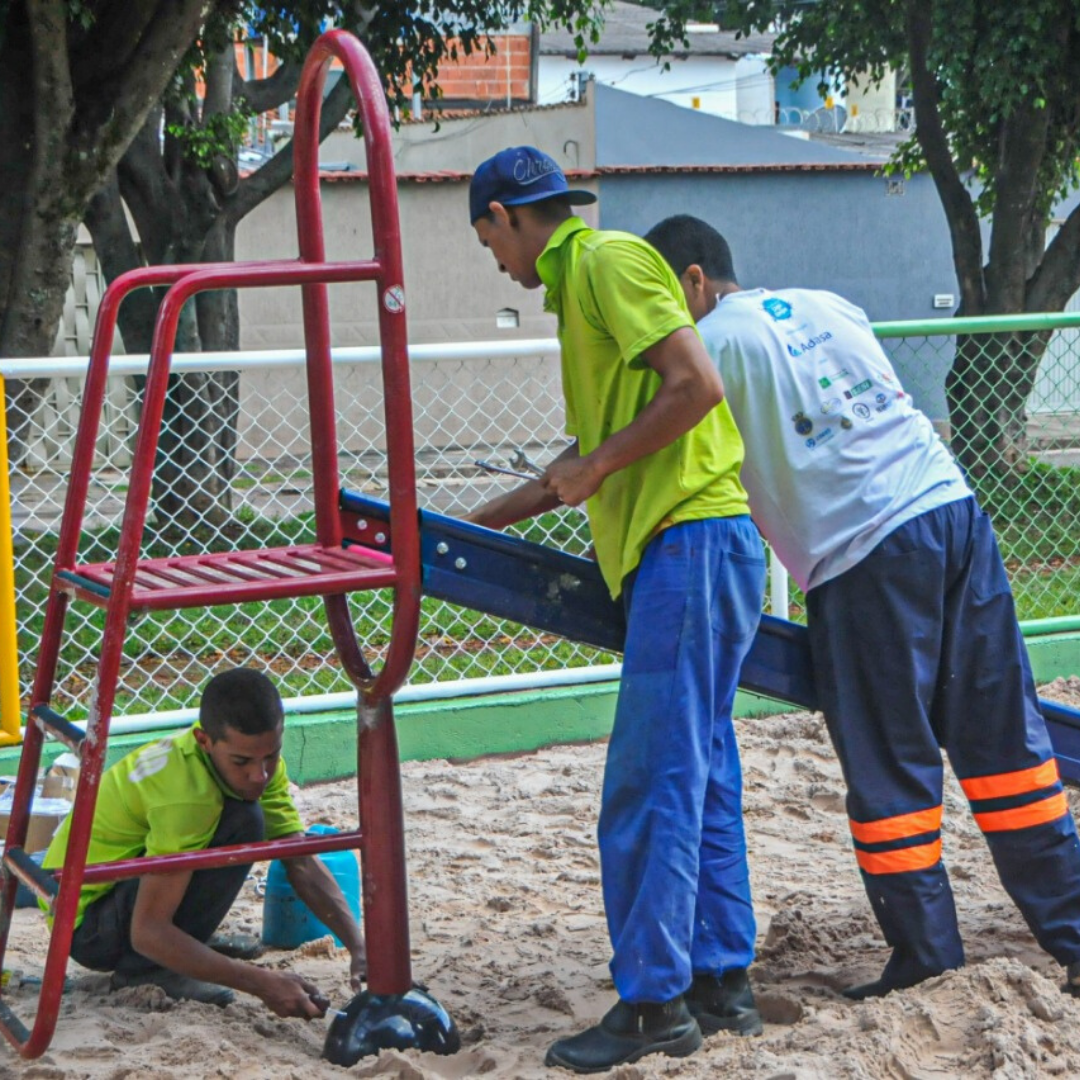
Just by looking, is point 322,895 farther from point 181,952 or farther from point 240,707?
point 240,707

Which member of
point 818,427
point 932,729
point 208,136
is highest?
point 208,136

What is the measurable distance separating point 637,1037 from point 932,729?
2.95 feet

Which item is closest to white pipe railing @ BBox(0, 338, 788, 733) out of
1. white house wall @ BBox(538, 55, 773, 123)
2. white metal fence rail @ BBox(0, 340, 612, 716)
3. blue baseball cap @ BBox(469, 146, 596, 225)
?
white metal fence rail @ BBox(0, 340, 612, 716)

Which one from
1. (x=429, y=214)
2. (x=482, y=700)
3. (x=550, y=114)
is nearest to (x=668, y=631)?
(x=482, y=700)

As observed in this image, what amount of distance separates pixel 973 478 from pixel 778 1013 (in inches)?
146

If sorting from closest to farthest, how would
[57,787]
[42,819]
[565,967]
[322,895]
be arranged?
[322,895] → [565,967] → [42,819] → [57,787]

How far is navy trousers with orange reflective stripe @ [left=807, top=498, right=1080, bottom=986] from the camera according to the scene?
3037mm

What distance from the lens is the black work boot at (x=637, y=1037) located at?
2811 mm

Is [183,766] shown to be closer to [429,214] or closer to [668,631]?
[668,631]

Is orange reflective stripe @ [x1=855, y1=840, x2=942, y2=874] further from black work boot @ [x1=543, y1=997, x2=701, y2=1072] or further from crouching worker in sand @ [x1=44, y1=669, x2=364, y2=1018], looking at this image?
crouching worker in sand @ [x1=44, y1=669, x2=364, y2=1018]

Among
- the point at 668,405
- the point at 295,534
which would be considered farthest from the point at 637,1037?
the point at 295,534

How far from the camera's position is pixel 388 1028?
2922 millimetres

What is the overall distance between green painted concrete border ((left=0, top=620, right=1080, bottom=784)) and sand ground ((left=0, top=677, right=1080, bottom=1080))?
4.5 inches

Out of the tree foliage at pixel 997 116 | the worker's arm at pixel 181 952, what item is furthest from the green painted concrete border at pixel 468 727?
the tree foliage at pixel 997 116
